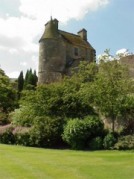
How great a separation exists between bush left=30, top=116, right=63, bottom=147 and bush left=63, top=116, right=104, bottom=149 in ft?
5.01

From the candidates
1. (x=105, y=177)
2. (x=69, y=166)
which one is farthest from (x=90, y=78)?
(x=105, y=177)

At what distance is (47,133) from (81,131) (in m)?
3.23

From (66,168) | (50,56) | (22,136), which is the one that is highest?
(50,56)

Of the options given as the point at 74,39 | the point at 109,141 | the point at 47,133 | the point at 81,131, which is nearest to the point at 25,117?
the point at 47,133

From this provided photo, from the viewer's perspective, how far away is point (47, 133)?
87.5ft

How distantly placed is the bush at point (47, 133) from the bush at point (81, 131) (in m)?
1.53

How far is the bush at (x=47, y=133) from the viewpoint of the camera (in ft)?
87.5

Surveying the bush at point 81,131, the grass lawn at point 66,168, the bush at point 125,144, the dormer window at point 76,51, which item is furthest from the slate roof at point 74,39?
the grass lawn at point 66,168

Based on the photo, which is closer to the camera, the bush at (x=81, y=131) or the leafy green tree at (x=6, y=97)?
the bush at (x=81, y=131)

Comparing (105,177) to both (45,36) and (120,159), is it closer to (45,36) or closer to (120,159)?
(120,159)

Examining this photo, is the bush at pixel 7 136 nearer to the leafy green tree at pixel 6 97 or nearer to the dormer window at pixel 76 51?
the leafy green tree at pixel 6 97

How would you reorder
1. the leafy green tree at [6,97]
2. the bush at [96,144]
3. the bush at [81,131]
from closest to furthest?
the bush at [96,144], the bush at [81,131], the leafy green tree at [6,97]

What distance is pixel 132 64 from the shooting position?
34.9 metres

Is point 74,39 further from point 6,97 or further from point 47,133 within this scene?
point 47,133
